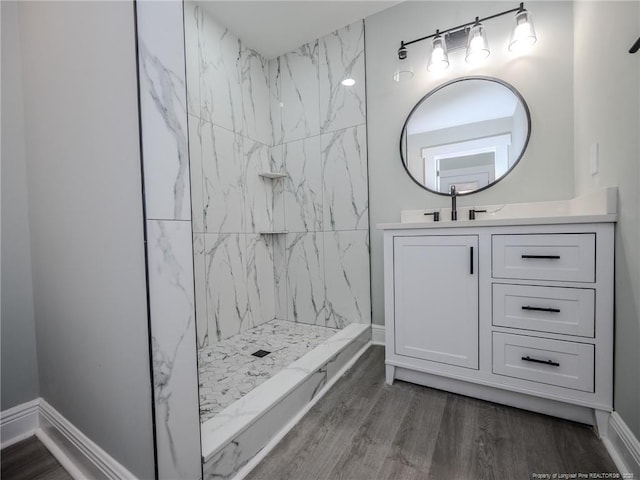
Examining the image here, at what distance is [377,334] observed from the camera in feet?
7.45

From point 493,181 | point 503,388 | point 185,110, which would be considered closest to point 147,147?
point 185,110

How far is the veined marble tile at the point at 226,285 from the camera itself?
2143mm

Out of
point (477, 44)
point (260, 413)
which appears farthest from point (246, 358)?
point (477, 44)

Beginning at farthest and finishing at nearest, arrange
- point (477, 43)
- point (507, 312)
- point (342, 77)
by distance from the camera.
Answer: point (342, 77) < point (477, 43) < point (507, 312)

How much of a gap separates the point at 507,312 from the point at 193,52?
8.45 feet

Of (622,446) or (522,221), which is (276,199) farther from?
(622,446)

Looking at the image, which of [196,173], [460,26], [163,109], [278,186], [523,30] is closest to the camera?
[163,109]

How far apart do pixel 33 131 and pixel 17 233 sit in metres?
0.46

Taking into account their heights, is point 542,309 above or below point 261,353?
above

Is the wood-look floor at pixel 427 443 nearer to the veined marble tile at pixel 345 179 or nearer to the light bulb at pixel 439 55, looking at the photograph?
the veined marble tile at pixel 345 179

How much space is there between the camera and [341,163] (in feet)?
7.77

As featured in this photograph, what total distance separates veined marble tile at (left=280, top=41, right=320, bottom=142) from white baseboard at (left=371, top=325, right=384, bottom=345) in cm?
170

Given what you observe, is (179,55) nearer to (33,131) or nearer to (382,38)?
(33,131)

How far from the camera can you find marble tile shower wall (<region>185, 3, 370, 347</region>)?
2139mm
